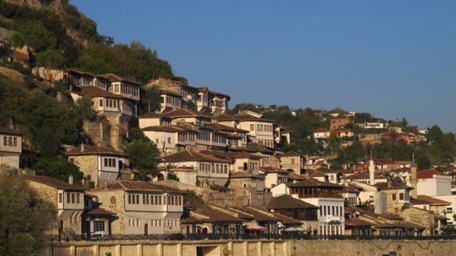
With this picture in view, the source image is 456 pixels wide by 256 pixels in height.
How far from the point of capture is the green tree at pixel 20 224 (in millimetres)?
59719

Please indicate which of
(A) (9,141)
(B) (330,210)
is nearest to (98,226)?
(A) (9,141)

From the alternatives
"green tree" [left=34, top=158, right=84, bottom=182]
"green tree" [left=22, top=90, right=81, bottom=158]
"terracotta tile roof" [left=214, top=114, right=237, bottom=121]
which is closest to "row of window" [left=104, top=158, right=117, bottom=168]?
"green tree" [left=34, top=158, right=84, bottom=182]

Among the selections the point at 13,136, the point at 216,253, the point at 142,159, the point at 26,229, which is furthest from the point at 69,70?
the point at 26,229

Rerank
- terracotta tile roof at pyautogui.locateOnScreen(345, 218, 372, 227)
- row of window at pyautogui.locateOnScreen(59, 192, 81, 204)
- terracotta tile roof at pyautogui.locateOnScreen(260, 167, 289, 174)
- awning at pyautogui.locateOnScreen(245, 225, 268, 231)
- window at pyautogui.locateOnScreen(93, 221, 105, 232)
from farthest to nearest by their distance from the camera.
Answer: terracotta tile roof at pyautogui.locateOnScreen(345, 218, 372, 227) < terracotta tile roof at pyautogui.locateOnScreen(260, 167, 289, 174) < awning at pyautogui.locateOnScreen(245, 225, 268, 231) < window at pyautogui.locateOnScreen(93, 221, 105, 232) < row of window at pyautogui.locateOnScreen(59, 192, 81, 204)

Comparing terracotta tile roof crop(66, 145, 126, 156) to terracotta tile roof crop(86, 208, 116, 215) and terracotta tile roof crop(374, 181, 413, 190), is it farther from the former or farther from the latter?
terracotta tile roof crop(374, 181, 413, 190)

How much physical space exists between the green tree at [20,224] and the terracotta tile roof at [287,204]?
37.3 metres

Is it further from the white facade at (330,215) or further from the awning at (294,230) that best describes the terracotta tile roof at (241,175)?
the awning at (294,230)

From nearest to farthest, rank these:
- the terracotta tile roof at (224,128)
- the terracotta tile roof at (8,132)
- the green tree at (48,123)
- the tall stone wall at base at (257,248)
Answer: the tall stone wall at base at (257,248), the terracotta tile roof at (8,132), the green tree at (48,123), the terracotta tile roof at (224,128)

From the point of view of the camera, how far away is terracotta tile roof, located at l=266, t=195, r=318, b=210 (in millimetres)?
97525

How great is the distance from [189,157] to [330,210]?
589 inches

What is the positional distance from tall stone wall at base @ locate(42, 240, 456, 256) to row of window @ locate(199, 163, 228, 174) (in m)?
13.4

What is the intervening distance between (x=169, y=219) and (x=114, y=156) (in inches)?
310

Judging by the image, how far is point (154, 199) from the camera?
81750 mm

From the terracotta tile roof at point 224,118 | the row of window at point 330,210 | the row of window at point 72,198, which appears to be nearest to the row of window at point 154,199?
the row of window at point 72,198
